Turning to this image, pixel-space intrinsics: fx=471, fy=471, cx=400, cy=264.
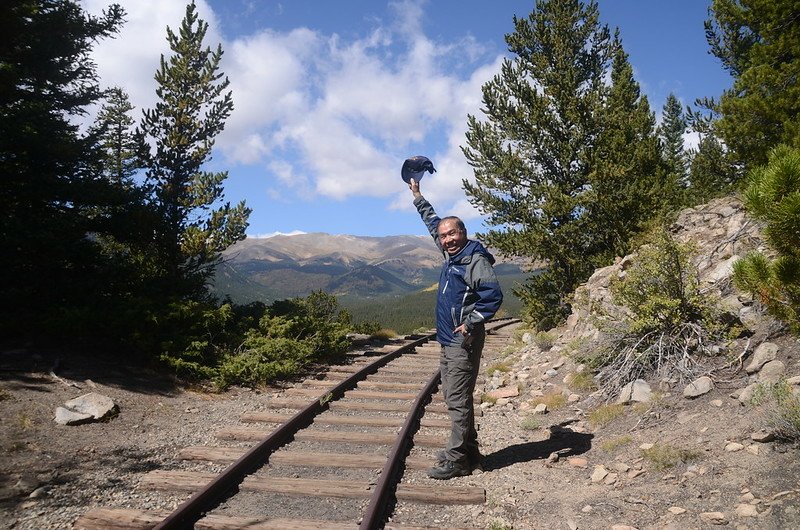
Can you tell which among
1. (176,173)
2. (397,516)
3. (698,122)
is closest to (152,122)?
(176,173)

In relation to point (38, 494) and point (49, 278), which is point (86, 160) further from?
point (38, 494)

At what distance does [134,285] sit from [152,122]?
5.28 metres

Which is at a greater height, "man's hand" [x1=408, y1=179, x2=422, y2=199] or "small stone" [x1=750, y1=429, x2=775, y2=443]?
"man's hand" [x1=408, y1=179, x2=422, y2=199]

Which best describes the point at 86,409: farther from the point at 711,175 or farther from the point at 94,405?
the point at 711,175

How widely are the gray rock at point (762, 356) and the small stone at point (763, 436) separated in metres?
1.20

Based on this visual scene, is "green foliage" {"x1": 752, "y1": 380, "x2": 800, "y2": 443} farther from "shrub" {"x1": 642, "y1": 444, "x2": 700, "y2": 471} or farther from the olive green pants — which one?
the olive green pants

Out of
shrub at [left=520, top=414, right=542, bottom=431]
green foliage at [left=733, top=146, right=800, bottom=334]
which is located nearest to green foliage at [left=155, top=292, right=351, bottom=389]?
shrub at [left=520, top=414, right=542, bottom=431]

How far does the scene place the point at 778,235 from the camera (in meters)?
3.38

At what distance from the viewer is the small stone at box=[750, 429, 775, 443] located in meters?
3.91

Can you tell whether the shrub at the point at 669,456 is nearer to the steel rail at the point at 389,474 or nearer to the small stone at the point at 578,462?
the small stone at the point at 578,462

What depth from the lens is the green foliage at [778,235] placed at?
10.4 ft

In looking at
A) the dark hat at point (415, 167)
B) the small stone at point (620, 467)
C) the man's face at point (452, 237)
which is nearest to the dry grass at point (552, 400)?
the small stone at point (620, 467)

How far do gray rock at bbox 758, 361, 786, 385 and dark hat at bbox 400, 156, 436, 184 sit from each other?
13.6 feet

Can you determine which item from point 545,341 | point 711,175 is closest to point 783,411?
point 545,341
